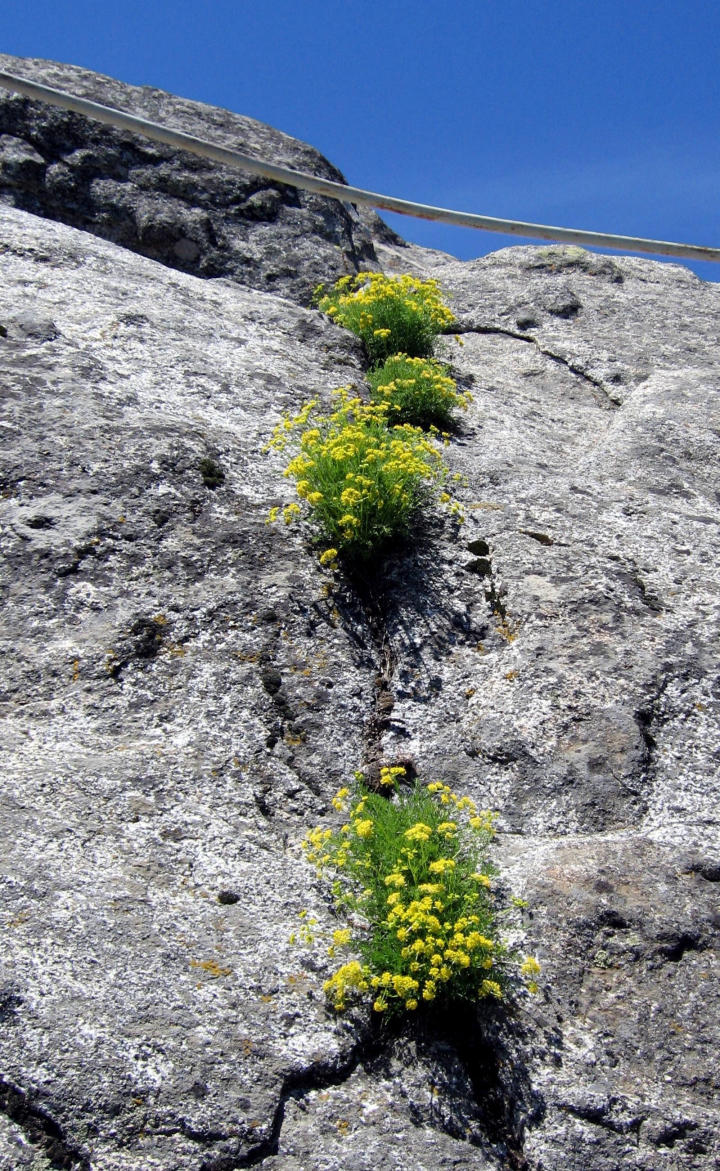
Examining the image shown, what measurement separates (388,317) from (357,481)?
300 centimetres

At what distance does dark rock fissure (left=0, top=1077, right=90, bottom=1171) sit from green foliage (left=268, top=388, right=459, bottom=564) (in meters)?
3.05

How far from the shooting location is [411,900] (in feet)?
12.3

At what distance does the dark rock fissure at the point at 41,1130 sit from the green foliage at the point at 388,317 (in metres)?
6.02

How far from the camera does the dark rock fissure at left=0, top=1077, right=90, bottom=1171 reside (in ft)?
9.31

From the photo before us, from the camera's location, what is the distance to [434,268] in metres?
11.2

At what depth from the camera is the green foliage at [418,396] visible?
6941 mm

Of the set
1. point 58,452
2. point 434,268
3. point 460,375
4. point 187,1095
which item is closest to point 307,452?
point 58,452

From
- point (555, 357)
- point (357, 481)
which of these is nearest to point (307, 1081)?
point (357, 481)

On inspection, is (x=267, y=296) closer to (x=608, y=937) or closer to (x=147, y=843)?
(x=147, y=843)

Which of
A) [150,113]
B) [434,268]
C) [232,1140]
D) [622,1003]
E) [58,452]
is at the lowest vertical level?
[232,1140]

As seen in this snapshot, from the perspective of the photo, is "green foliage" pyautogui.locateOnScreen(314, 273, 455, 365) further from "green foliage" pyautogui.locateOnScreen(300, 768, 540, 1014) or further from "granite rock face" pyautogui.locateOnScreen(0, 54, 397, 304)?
"green foliage" pyautogui.locateOnScreen(300, 768, 540, 1014)

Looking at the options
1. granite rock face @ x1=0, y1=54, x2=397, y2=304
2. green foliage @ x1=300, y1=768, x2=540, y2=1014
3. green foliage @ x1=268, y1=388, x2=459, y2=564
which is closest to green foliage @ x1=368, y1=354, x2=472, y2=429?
green foliage @ x1=268, y1=388, x2=459, y2=564

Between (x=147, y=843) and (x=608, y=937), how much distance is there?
1884 millimetres

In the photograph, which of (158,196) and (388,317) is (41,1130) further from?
(158,196)
